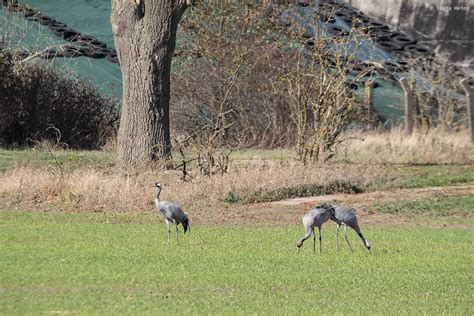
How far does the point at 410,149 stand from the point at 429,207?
9.06m

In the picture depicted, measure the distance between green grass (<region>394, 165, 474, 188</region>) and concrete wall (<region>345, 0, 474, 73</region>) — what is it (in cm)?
1414

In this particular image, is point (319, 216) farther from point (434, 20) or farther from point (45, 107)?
point (434, 20)

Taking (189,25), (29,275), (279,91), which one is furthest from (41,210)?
(189,25)

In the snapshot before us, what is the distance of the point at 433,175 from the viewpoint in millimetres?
26828

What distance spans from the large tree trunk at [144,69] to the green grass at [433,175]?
205 inches

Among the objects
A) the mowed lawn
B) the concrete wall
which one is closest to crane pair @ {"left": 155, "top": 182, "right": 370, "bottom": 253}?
the mowed lawn

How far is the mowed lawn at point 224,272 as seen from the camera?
1079 cm

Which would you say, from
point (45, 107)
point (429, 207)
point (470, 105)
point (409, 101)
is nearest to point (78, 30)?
point (45, 107)

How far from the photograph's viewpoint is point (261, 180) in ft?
74.8

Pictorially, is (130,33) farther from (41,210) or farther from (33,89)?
(33,89)

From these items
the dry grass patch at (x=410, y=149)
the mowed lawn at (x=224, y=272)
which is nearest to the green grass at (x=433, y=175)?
the dry grass patch at (x=410, y=149)

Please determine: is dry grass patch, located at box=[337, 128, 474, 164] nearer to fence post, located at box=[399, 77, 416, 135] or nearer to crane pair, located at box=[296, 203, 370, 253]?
fence post, located at box=[399, 77, 416, 135]

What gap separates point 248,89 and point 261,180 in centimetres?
1114

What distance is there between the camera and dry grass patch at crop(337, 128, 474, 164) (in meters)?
30.1
